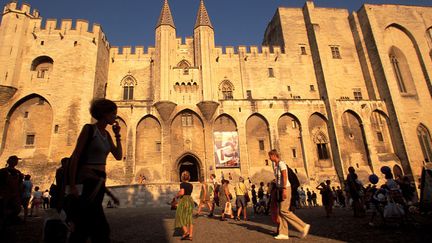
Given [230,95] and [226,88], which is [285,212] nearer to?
[230,95]

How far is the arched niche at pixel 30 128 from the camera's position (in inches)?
816

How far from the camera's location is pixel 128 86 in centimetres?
2775

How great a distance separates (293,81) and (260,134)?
26.8ft

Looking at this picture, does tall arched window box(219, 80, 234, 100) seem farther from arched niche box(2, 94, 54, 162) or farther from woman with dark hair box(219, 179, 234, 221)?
woman with dark hair box(219, 179, 234, 221)

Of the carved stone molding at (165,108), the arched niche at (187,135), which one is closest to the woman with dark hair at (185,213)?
the arched niche at (187,135)

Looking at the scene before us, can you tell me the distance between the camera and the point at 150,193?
55.1 ft

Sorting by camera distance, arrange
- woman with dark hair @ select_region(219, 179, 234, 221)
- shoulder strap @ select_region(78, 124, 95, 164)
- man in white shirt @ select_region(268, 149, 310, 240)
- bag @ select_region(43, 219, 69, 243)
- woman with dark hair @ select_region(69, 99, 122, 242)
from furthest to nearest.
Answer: woman with dark hair @ select_region(219, 179, 234, 221) → man in white shirt @ select_region(268, 149, 310, 240) → bag @ select_region(43, 219, 69, 243) → shoulder strap @ select_region(78, 124, 95, 164) → woman with dark hair @ select_region(69, 99, 122, 242)

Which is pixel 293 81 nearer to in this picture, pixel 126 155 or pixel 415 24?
pixel 415 24

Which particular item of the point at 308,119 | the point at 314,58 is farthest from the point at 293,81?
the point at 308,119

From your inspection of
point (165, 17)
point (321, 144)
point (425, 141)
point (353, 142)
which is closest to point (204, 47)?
point (165, 17)

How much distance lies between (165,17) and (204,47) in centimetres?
525

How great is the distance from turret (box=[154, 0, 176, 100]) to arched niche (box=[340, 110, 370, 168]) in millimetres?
16879

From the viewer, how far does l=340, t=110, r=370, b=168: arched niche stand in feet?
80.5

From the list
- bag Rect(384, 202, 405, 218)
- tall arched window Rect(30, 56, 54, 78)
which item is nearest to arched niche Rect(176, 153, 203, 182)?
tall arched window Rect(30, 56, 54, 78)
